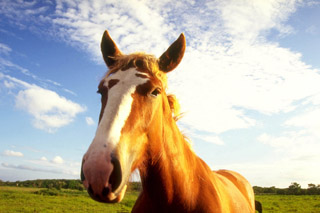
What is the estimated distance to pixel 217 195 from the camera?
2980 mm

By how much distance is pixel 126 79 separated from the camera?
2.35m

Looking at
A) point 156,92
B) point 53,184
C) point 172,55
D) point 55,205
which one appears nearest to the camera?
point 156,92

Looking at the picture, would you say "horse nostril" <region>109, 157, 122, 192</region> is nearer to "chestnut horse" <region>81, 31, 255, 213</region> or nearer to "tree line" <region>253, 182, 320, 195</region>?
"chestnut horse" <region>81, 31, 255, 213</region>

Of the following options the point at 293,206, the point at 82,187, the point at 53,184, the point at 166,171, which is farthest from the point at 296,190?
the point at 166,171

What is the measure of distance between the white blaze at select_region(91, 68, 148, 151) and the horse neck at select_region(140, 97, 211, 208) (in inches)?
16.9

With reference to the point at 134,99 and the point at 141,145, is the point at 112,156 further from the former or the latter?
the point at 134,99

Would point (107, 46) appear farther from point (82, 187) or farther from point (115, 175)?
point (82, 187)

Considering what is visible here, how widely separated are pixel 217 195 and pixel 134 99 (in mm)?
1777

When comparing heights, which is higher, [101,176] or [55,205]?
[101,176]

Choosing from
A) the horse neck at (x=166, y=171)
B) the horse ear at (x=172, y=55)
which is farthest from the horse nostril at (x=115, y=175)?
the horse ear at (x=172, y=55)

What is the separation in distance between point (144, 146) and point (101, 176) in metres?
0.72

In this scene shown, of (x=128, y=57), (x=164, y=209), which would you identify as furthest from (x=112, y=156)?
(x=128, y=57)

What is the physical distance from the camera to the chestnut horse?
5.66 feet

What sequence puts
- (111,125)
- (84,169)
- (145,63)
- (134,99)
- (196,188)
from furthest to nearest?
(196,188), (145,63), (134,99), (111,125), (84,169)
